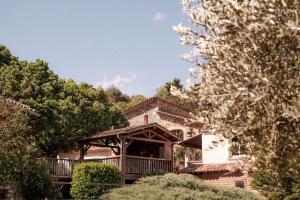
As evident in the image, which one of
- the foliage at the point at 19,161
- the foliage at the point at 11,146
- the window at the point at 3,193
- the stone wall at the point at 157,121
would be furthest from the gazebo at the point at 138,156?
the stone wall at the point at 157,121

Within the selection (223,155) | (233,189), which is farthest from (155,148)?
(233,189)

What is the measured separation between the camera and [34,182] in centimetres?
2603

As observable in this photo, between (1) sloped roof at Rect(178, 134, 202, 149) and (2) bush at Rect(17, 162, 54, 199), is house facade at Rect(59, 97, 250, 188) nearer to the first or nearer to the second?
(1) sloped roof at Rect(178, 134, 202, 149)

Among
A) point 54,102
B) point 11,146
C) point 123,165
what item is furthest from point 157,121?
point 11,146

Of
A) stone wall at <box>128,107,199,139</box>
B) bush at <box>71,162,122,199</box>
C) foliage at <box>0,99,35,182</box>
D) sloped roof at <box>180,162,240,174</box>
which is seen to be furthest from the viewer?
stone wall at <box>128,107,199,139</box>

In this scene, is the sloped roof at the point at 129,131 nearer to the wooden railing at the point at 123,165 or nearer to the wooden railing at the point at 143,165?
the wooden railing at the point at 123,165

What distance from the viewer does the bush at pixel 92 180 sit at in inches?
1155

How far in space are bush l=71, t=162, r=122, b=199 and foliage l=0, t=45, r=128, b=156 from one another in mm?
6598

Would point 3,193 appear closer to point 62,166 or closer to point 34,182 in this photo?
point 34,182

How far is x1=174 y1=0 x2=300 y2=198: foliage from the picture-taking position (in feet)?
24.6

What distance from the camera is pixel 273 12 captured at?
296 inches

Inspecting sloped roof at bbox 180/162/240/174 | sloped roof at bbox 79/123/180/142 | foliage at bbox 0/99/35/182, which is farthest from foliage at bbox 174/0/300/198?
sloped roof at bbox 180/162/240/174

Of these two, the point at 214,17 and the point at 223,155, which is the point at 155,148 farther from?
the point at 214,17

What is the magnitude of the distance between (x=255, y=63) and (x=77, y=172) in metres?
23.5
